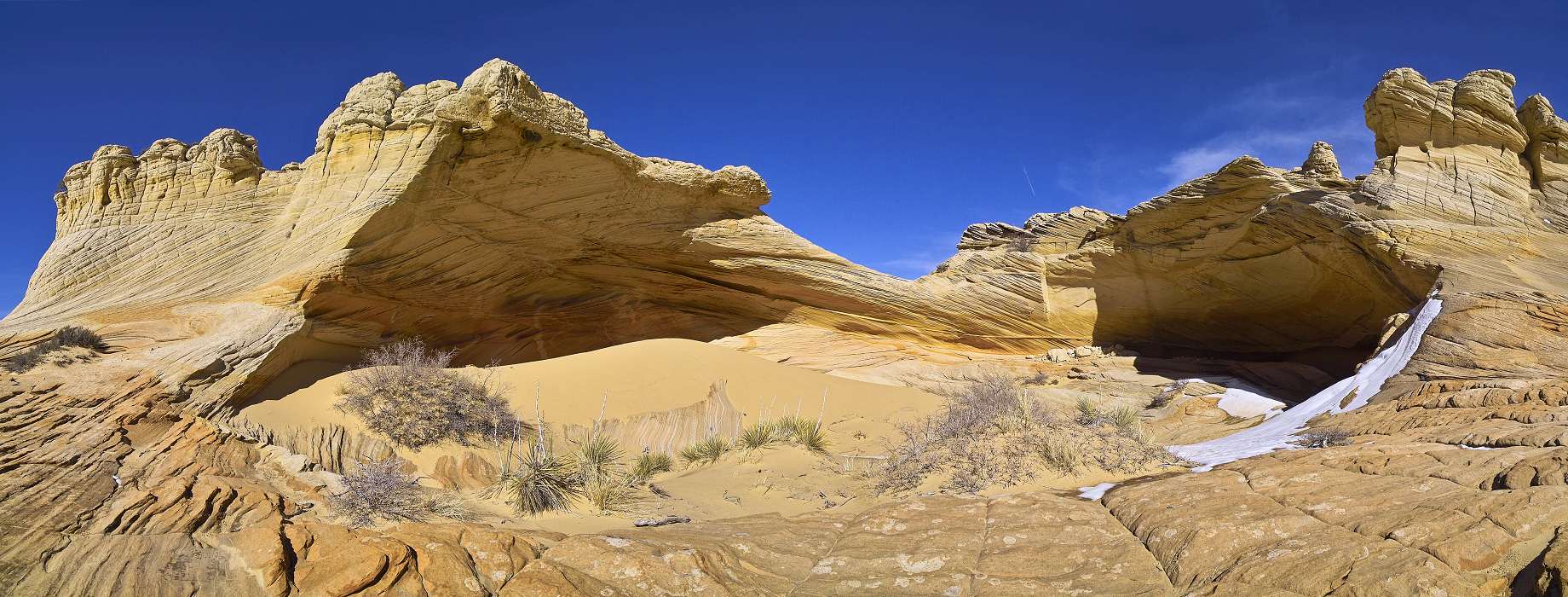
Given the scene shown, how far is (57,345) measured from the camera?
8.17 m

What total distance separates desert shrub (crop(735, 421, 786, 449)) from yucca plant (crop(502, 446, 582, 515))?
120 inches

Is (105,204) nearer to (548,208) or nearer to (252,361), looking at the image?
(252,361)

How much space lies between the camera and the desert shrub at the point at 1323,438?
695 cm

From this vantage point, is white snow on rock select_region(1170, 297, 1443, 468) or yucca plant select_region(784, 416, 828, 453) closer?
white snow on rock select_region(1170, 297, 1443, 468)

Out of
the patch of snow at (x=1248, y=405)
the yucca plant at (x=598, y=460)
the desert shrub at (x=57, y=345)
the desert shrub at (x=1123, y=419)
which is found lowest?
the yucca plant at (x=598, y=460)

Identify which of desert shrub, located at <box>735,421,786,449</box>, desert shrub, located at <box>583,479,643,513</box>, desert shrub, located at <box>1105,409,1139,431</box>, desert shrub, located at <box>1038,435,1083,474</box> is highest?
desert shrub, located at <box>1105,409,1139,431</box>

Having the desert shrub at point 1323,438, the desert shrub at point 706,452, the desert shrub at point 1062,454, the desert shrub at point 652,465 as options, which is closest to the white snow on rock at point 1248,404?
the desert shrub at point 1323,438

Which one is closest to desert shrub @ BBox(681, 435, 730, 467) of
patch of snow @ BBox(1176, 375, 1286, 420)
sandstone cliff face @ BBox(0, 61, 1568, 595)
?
sandstone cliff face @ BBox(0, 61, 1568, 595)

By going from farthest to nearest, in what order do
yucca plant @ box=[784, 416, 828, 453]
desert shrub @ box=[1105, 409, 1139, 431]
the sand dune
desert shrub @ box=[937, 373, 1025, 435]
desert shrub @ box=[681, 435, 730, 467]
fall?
the sand dune, yucca plant @ box=[784, 416, 828, 453], desert shrub @ box=[681, 435, 730, 467], desert shrub @ box=[1105, 409, 1139, 431], desert shrub @ box=[937, 373, 1025, 435]

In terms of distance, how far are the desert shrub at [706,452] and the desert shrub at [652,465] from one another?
0.21 metres

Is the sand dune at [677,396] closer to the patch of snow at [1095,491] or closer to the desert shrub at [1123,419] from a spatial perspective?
the desert shrub at [1123,419]

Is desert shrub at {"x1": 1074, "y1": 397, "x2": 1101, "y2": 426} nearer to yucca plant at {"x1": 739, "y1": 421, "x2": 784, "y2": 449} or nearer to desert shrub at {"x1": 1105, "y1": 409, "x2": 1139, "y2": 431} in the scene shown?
desert shrub at {"x1": 1105, "y1": 409, "x2": 1139, "y2": 431}

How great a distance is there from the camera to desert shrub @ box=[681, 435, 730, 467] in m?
10.0

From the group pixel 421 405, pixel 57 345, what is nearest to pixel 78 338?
pixel 57 345
